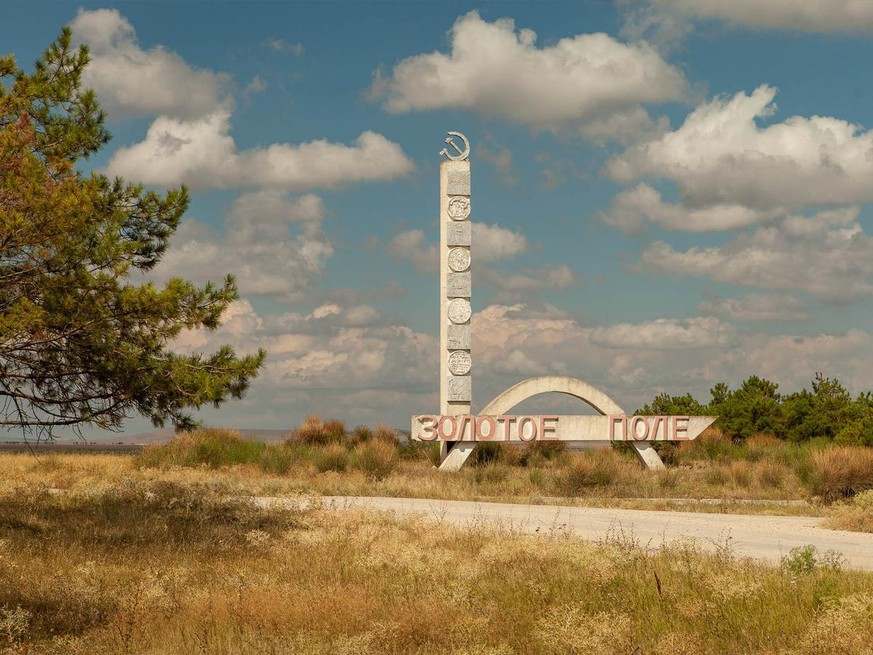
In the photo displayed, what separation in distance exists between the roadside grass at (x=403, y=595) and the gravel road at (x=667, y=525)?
4.15 ft

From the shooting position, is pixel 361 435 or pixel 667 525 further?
pixel 361 435

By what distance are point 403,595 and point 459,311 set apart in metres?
20.9

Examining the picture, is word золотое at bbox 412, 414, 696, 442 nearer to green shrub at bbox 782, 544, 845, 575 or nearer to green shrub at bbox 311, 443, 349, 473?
green shrub at bbox 311, 443, 349, 473

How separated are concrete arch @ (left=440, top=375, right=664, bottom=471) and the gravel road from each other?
25.2 feet

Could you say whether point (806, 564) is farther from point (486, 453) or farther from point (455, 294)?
point (486, 453)

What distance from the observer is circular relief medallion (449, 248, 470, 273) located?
30.6m

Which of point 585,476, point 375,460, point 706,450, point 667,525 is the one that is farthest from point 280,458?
point 706,450

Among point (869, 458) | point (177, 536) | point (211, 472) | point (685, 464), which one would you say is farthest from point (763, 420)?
point (177, 536)

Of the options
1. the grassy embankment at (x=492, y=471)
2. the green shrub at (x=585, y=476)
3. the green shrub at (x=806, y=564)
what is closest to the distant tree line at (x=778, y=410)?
the grassy embankment at (x=492, y=471)

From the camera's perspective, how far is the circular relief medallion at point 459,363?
3052cm

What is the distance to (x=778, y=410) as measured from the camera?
38531mm

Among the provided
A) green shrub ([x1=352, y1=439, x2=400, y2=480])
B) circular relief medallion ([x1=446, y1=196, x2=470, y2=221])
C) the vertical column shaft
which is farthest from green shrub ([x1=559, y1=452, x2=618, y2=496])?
circular relief medallion ([x1=446, y1=196, x2=470, y2=221])

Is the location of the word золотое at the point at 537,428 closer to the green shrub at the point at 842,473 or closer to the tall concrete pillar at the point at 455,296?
the tall concrete pillar at the point at 455,296

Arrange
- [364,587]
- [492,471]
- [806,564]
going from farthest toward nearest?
[492,471], [806,564], [364,587]
